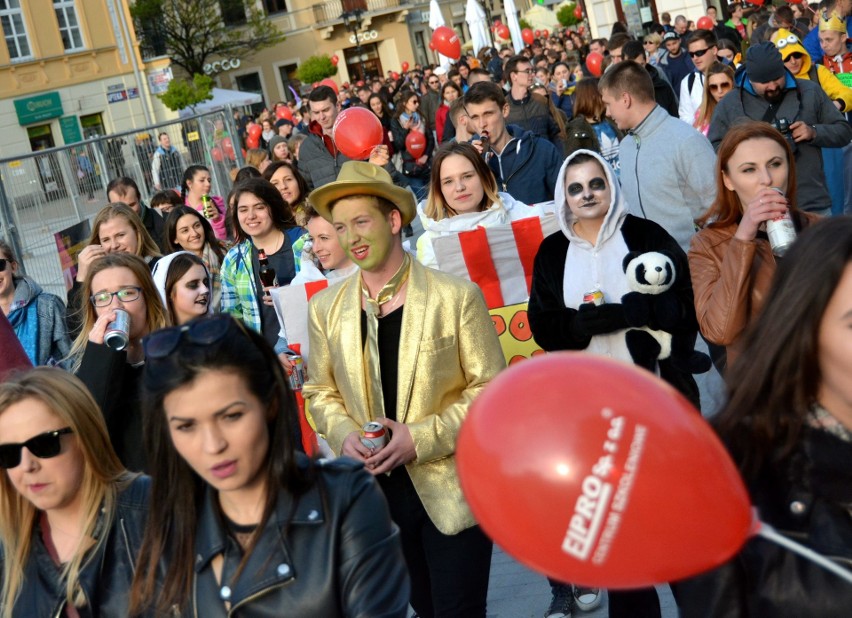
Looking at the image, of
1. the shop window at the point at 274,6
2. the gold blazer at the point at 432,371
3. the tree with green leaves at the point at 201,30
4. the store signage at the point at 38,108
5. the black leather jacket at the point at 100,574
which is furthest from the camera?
the shop window at the point at 274,6

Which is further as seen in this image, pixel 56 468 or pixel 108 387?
pixel 108 387

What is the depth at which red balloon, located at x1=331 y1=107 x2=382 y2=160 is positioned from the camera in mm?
9305

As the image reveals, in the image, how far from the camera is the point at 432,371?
4105mm

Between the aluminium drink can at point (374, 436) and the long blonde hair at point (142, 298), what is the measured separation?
1.20 m

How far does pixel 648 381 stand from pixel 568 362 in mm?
138

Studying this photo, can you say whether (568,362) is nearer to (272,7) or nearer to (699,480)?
(699,480)

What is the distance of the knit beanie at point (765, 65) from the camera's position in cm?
710

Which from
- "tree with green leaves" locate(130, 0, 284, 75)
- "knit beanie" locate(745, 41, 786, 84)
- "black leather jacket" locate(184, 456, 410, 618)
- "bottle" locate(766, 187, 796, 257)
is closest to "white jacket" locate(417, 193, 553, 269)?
"knit beanie" locate(745, 41, 786, 84)

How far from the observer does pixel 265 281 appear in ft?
21.5

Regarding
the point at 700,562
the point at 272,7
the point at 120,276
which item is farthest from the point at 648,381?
the point at 272,7

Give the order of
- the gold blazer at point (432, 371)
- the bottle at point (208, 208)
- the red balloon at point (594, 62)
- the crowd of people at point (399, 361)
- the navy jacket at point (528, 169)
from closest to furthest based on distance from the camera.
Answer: the crowd of people at point (399, 361), the gold blazer at point (432, 371), the navy jacket at point (528, 169), the bottle at point (208, 208), the red balloon at point (594, 62)

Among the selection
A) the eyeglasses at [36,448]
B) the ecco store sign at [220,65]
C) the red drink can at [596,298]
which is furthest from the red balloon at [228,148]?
the ecco store sign at [220,65]

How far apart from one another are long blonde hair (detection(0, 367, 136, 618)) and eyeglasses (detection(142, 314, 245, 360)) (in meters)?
0.39

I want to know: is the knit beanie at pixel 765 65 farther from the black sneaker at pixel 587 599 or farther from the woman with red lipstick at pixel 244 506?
the woman with red lipstick at pixel 244 506
